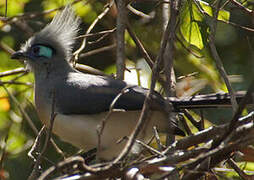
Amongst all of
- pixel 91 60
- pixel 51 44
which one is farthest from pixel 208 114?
pixel 91 60

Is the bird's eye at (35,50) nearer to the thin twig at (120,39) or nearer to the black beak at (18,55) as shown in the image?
the black beak at (18,55)

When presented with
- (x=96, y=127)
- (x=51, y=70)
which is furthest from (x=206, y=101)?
(x=51, y=70)

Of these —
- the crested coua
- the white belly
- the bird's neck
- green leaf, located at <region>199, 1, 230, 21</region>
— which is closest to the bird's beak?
the crested coua

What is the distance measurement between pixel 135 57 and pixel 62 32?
1.01 metres

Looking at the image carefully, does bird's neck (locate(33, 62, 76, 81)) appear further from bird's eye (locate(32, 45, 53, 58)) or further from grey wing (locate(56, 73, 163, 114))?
grey wing (locate(56, 73, 163, 114))

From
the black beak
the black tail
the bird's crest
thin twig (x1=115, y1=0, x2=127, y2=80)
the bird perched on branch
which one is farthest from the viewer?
the black beak

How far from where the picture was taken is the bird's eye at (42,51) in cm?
438

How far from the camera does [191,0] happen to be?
3.72 metres

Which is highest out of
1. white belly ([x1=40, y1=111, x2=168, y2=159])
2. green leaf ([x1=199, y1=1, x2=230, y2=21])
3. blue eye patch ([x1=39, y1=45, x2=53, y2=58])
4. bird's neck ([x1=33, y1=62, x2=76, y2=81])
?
green leaf ([x1=199, y1=1, x2=230, y2=21])

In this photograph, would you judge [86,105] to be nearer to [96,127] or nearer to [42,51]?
[96,127]

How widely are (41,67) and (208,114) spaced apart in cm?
154

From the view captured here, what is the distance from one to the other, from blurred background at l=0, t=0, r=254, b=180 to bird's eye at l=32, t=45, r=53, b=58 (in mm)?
335

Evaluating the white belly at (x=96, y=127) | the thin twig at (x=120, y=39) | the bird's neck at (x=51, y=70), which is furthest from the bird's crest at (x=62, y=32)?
the white belly at (x=96, y=127)

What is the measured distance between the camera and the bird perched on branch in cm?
372
